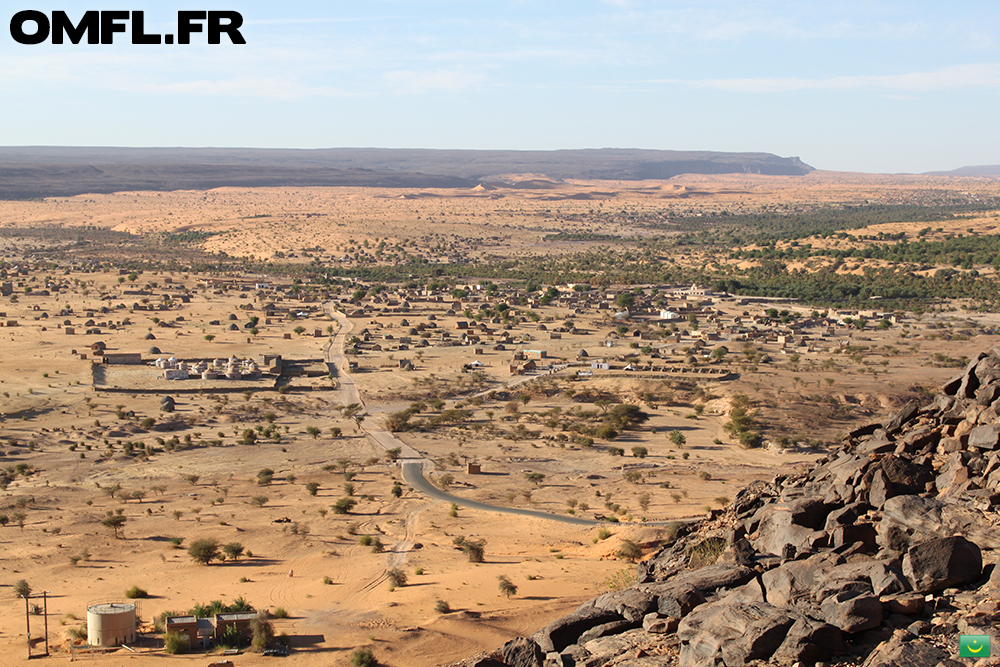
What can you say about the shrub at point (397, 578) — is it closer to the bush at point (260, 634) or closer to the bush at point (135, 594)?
the bush at point (260, 634)

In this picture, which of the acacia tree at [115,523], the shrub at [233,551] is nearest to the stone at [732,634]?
the shrub at [233,551]

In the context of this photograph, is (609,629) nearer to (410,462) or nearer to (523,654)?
(523,654)

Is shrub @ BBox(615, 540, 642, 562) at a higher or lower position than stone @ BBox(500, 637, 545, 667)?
lower

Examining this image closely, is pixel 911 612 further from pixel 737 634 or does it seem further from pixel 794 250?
pixel 794 250

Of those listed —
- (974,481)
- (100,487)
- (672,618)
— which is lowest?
(100,487)

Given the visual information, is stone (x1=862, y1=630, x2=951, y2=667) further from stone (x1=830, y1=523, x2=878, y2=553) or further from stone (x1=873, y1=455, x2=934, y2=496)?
stone (x1=873, y1=455, x2=934, y2=496)

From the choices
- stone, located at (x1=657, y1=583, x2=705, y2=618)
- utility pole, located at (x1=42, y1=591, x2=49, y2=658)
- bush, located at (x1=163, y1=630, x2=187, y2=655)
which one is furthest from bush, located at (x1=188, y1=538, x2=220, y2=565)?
stone, located at (x1=657, y1=583, x2=705, y2=618)

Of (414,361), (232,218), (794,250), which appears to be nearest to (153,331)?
(414,361)
